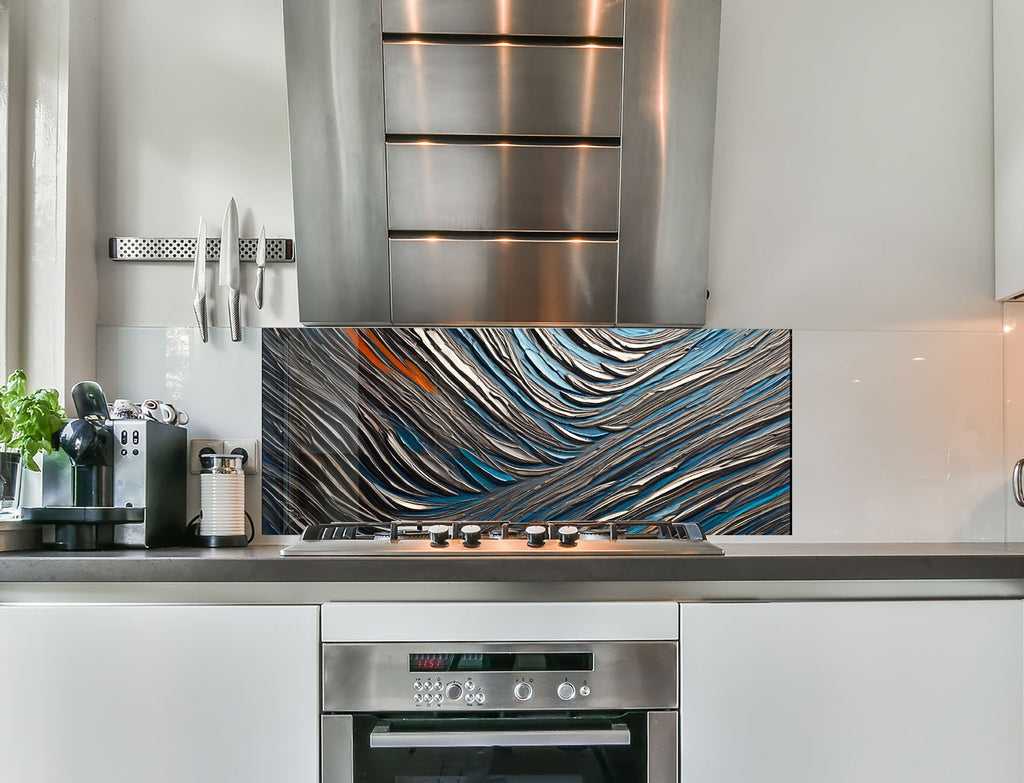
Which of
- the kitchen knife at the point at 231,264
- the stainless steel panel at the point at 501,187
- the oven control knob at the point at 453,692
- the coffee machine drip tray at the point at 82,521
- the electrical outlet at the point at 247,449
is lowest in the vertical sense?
the oven control knob at the point at 453,692

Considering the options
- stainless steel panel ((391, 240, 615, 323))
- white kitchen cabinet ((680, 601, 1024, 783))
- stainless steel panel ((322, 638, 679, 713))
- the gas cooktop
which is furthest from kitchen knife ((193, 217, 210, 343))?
white kitchen cabinet ((680, 601, 1024, 783))

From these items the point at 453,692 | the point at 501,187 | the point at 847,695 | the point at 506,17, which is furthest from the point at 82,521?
the point at 847,695

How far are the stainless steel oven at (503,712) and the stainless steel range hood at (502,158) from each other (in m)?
0.84

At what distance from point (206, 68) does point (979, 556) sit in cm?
208

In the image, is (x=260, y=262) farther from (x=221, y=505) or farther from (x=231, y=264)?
(x=221, y=505)

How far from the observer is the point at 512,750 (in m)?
1.47

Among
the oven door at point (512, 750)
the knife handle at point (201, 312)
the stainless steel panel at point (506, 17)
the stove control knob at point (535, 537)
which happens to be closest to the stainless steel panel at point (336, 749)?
the oven door at point (512, 750)

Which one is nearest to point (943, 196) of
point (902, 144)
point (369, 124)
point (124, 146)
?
point (902, 144)

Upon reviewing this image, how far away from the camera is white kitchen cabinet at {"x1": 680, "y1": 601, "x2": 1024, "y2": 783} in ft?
4.92

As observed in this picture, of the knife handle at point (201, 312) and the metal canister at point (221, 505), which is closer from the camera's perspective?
the metal canister at point (221, 505)

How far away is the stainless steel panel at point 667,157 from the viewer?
1.90 m

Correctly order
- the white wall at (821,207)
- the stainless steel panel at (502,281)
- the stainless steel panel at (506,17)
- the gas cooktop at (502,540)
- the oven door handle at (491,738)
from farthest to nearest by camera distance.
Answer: the white wall at (821,207), the stainless steel panel at (502,281), the stainless steel panel at (506,17), the gas cooktop at (502,540), the oven door handle at (491,738)

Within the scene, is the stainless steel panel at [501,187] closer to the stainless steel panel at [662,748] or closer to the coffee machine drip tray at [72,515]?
the coffee machine drip tray at [72,515]

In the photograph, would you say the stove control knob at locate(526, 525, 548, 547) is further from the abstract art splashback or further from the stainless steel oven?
the abstract art splashback
